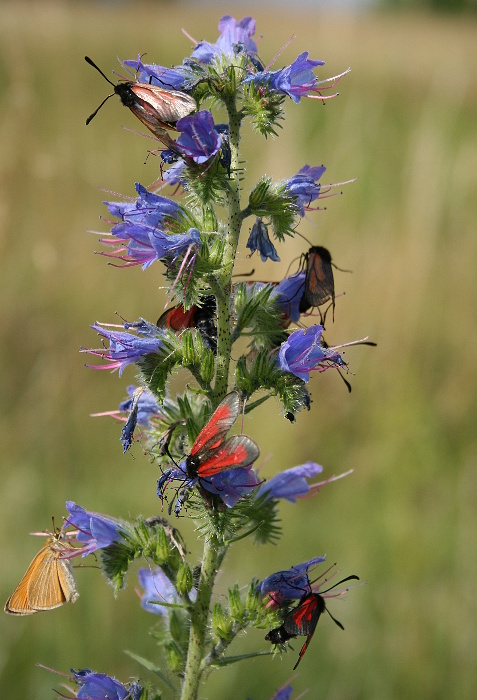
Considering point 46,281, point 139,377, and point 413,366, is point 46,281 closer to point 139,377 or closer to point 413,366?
point 413,366

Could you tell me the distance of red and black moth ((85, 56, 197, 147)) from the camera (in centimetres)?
227

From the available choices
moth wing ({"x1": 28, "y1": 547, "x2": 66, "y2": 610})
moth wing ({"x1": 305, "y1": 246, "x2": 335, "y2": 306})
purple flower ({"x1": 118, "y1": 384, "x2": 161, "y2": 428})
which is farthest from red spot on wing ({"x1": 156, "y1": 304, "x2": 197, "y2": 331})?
moth wing ({"x1": 28, "y1": 547, "x2": 66, "y2": 610})

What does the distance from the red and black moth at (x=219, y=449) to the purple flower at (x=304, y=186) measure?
707 millimetres

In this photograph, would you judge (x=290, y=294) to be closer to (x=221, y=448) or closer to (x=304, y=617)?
(x=221, y=448)

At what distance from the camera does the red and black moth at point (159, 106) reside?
227 cm

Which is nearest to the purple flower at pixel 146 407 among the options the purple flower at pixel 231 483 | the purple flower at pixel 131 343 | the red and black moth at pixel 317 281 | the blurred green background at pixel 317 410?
the purple flower at pixel 131 343

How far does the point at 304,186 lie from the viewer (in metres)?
2.52

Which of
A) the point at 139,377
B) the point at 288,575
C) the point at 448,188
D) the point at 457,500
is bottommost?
the point at 457,500

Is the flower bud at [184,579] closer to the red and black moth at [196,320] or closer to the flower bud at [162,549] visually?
the flower bud at [162,549]

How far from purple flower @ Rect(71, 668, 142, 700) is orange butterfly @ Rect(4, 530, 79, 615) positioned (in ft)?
0.90

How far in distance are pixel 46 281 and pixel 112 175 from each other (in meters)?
2.40

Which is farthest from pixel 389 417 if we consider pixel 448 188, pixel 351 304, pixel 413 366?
pixel 448 188

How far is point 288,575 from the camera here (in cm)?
260

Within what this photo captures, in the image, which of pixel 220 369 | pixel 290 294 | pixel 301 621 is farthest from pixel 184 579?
pixel 290 294
